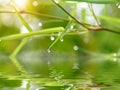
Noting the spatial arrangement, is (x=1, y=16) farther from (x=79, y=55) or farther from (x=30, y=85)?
(x=30, y=85)

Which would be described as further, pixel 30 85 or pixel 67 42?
pixel 67 42

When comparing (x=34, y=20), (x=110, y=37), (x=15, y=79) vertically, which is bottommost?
(x=15, y=79)

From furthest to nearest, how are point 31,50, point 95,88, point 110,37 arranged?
point 31,50
point 110,37
point 95,88

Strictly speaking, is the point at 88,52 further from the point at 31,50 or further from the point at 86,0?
the point at 86,0

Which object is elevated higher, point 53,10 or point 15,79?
point 53,10

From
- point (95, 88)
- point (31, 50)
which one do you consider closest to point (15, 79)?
point (95, 88)

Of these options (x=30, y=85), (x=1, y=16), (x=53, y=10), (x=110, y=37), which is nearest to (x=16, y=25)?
(x=1, y=16)

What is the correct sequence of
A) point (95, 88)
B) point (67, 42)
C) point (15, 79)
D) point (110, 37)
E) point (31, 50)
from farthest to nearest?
point (31, 50) < point (67, 42) < point (110, 37) < point (15, 79) < point (95, 88)

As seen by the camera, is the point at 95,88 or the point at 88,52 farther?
the point at 88,52

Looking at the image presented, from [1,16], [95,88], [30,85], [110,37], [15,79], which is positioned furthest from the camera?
[1,16]
